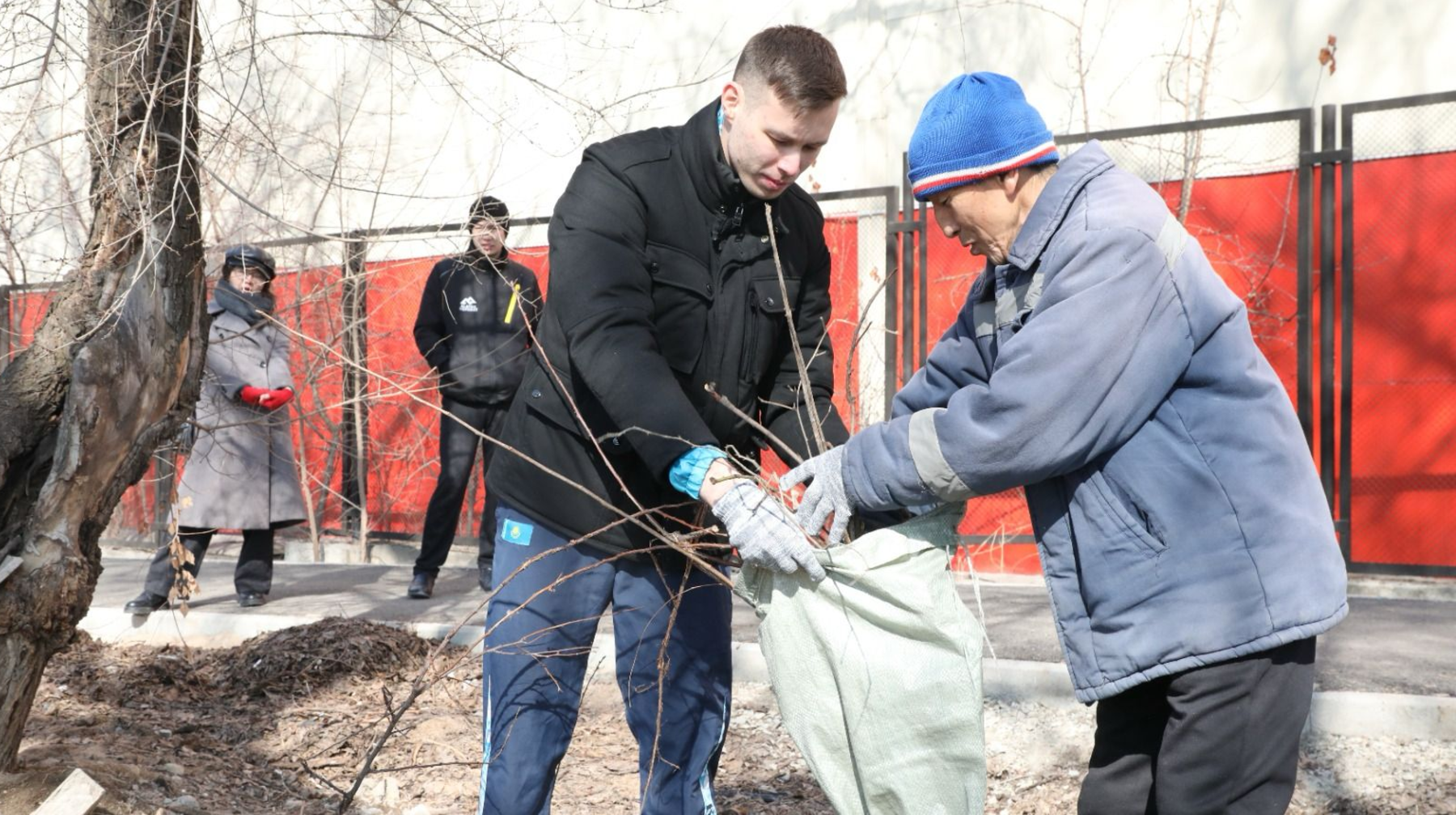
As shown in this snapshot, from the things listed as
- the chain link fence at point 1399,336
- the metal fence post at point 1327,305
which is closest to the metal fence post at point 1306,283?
the metal fence post at point 1327,305

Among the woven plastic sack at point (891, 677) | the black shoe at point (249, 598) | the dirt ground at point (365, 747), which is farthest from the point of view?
the black shoe at point (249, 598)

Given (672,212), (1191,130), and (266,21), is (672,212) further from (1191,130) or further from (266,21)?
(1191,130)

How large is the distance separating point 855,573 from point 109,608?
577cm

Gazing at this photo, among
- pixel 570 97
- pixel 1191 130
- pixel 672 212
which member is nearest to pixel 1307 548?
pixel 672 212

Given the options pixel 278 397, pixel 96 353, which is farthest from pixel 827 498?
pixel 278 397

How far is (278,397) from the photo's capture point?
6.75 m

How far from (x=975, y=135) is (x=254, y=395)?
18.0ft

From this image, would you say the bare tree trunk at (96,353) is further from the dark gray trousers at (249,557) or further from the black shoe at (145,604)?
the dark gray trousers at (249,557)

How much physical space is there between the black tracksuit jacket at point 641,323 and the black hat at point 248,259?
4.15 m

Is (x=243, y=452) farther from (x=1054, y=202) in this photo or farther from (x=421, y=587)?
(x=1054, y=202)

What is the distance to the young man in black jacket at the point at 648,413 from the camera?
8.27 ft

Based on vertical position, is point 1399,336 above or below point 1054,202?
below

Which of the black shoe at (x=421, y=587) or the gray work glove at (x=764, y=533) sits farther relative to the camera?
the black shoe at (x=421, y=587)

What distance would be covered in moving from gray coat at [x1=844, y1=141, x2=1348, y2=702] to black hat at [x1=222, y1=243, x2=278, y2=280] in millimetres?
5273
